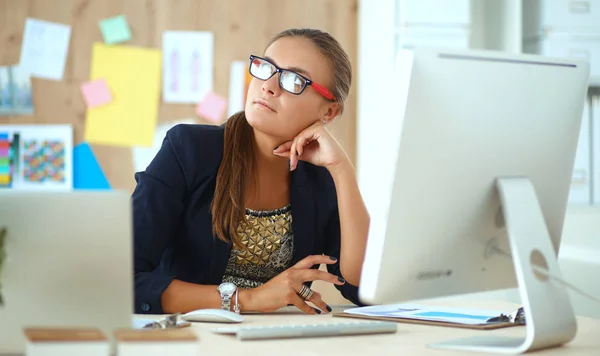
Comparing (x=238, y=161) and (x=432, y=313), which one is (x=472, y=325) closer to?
(x=432, y=313)

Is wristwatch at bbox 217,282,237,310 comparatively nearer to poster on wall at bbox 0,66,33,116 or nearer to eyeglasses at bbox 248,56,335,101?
eyeglasses at bbox 248,56,335,101

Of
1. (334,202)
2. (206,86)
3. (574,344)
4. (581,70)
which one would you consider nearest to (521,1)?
(206,86)

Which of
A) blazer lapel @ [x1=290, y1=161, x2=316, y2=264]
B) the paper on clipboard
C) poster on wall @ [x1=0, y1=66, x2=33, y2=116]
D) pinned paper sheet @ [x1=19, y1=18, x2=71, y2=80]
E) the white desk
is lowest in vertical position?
the paper on clipboard

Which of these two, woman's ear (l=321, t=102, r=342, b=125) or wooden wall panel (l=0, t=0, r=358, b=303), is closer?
woman's ear (l=321, t=102, r=342, b=125)

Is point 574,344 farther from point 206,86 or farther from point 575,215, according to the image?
point 206,86

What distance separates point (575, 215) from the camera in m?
2.49

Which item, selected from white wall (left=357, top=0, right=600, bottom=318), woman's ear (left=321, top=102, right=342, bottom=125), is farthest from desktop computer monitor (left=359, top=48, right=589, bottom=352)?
white wall (left=357, top=0, right=600, bottom=318)

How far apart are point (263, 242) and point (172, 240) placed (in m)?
0.20

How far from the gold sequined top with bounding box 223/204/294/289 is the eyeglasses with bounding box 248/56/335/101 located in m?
0.28

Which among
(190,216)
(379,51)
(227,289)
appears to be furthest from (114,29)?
(227,289)

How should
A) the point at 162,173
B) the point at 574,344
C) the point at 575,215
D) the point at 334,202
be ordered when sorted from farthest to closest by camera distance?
the point at 575,215 < the point at 334,202 < the point at 162,173 < the point at 574,344

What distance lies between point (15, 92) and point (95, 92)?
0.29 m

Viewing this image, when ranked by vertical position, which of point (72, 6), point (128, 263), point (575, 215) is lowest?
point (575, 215)

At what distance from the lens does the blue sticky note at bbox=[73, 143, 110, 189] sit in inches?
112
